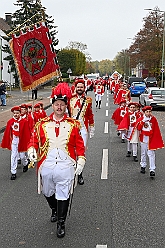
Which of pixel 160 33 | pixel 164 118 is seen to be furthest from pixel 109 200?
pixel 160 33

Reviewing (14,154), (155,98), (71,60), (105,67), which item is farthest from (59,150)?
(105,67)

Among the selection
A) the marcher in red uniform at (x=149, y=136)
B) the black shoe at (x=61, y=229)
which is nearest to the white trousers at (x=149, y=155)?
the marcher in red uniform at (x=149, y=136)

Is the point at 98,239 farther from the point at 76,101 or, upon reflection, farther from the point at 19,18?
the point at 19,18

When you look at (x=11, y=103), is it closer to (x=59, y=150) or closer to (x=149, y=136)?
(x=149, y=136)

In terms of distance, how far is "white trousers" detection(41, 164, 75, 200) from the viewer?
200 inches

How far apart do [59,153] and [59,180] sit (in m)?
0.32

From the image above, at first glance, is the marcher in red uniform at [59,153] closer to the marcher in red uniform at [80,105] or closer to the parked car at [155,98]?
the marcher in red uniform at [80,105]

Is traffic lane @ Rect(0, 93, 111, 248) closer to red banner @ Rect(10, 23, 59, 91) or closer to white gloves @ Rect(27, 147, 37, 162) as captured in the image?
white gloves @ Rect(27, 147, 37, 162)

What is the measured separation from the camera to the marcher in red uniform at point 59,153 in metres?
5.11

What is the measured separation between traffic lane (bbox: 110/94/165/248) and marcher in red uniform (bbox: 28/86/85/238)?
2.78 feet

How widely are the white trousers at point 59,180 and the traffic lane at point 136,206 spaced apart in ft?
2.74

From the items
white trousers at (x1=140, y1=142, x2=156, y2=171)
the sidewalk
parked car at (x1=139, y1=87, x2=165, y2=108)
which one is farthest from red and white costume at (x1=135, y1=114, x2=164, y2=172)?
parked car at (x1=139, y1=87, x2=165, y2=108)

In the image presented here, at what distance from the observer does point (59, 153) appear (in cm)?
513

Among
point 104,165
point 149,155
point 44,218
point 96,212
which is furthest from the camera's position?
point 104,165
